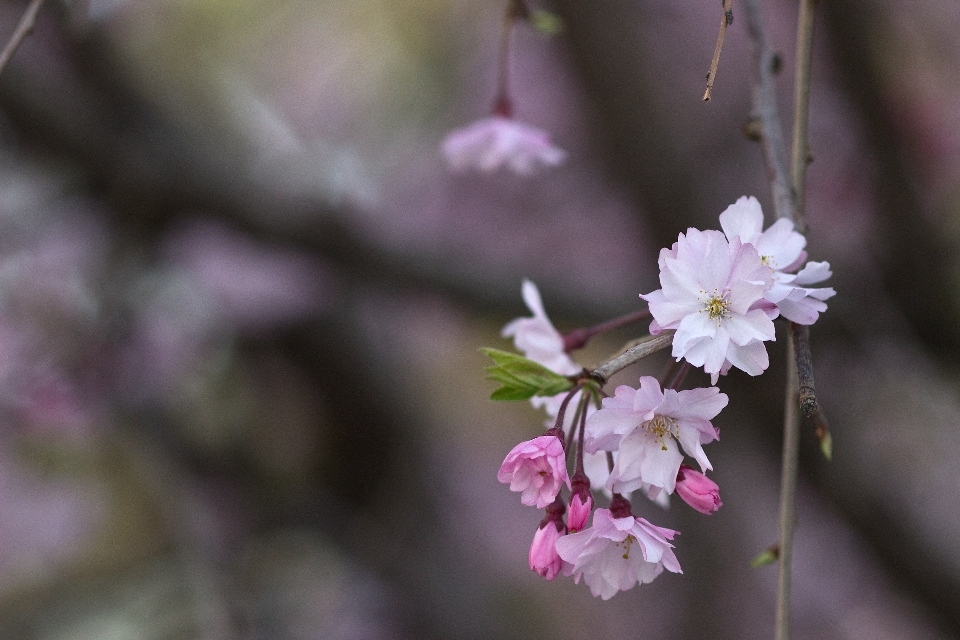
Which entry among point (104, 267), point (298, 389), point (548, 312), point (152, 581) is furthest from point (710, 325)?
point (152, 581)

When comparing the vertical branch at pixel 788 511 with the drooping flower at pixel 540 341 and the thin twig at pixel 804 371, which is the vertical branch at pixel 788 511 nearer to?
the thin twig at pixel 804 371

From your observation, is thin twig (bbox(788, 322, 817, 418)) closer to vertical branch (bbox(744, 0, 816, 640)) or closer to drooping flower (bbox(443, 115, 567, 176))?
vertical branch (bbox(744, 0, 816, 640))

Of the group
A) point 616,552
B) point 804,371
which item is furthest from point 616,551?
point 804,371

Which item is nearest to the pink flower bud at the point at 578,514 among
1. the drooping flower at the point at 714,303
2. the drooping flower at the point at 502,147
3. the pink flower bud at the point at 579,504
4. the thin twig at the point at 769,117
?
the pink flower bud at the point at 579,504

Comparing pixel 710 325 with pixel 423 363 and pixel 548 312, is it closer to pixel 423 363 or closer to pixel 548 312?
pixel 548 312

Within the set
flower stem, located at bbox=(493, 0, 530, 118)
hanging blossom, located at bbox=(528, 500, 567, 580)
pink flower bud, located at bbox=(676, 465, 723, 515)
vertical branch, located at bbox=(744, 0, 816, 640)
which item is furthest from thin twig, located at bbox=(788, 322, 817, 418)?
flower stem, located at bbox=(493, 0, 530, 118)

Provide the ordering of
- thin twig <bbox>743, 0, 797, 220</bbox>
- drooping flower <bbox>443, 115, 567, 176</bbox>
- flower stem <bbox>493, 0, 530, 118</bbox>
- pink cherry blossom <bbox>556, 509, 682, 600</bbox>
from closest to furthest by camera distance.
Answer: pink cherry blossom <bbox>556, 509, 682, 600</bbox>, thin twig <bbox>743, 0, 797, 220</bbox>, flower stem <bbox>493, 0, 530, 118</bbox>, drooping flower <bbox>443, 115, 567, 176</bbox>
